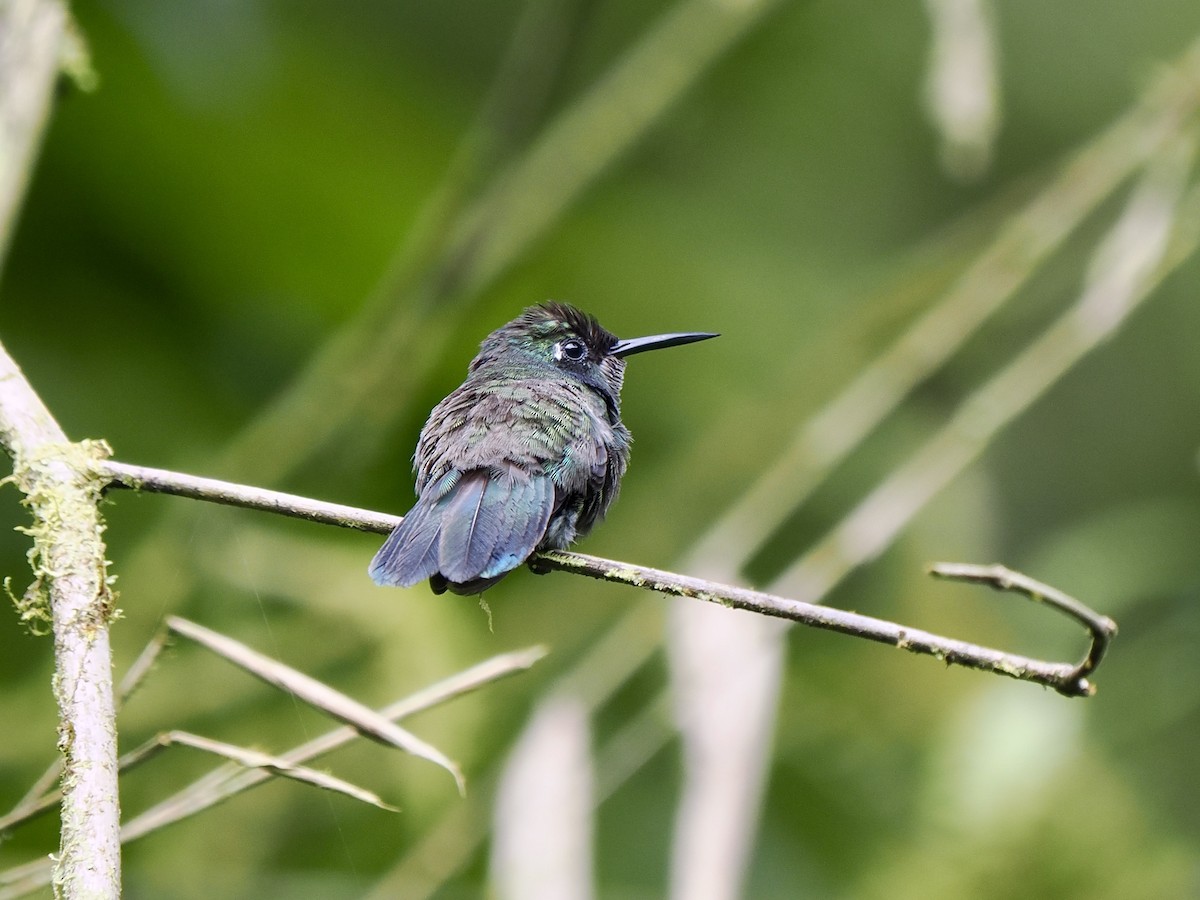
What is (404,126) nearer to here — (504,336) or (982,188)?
(504,336)

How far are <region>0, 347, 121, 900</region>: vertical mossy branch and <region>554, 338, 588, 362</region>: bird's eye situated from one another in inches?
72.7

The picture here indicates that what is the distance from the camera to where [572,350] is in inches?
130

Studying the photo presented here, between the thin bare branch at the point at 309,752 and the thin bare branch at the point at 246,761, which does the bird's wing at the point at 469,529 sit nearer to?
the thin bare branch at the point at 309,752

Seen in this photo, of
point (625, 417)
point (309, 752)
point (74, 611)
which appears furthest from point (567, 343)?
point (74, 611)

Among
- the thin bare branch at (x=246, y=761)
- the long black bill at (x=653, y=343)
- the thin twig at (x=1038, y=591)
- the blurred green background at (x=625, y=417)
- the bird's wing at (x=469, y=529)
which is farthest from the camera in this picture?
the blurred green background at (x=625, y=417)

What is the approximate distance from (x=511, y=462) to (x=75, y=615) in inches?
48.1

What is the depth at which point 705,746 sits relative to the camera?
8.75 ft

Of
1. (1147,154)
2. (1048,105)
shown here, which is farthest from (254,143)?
(1048,105)

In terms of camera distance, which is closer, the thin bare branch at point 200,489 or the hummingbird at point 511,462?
the thin bare branch at point 200,489

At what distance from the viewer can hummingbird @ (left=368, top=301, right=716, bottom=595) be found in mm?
2166

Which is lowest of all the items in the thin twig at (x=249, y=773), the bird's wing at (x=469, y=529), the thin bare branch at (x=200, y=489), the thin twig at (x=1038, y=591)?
the thin twig at (x=1038, y=591)

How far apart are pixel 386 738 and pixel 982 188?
5.61 m

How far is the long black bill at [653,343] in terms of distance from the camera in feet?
10.2

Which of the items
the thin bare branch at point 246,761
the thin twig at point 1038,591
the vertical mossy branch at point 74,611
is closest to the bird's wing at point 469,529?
the thin bare branch at point 246,761
